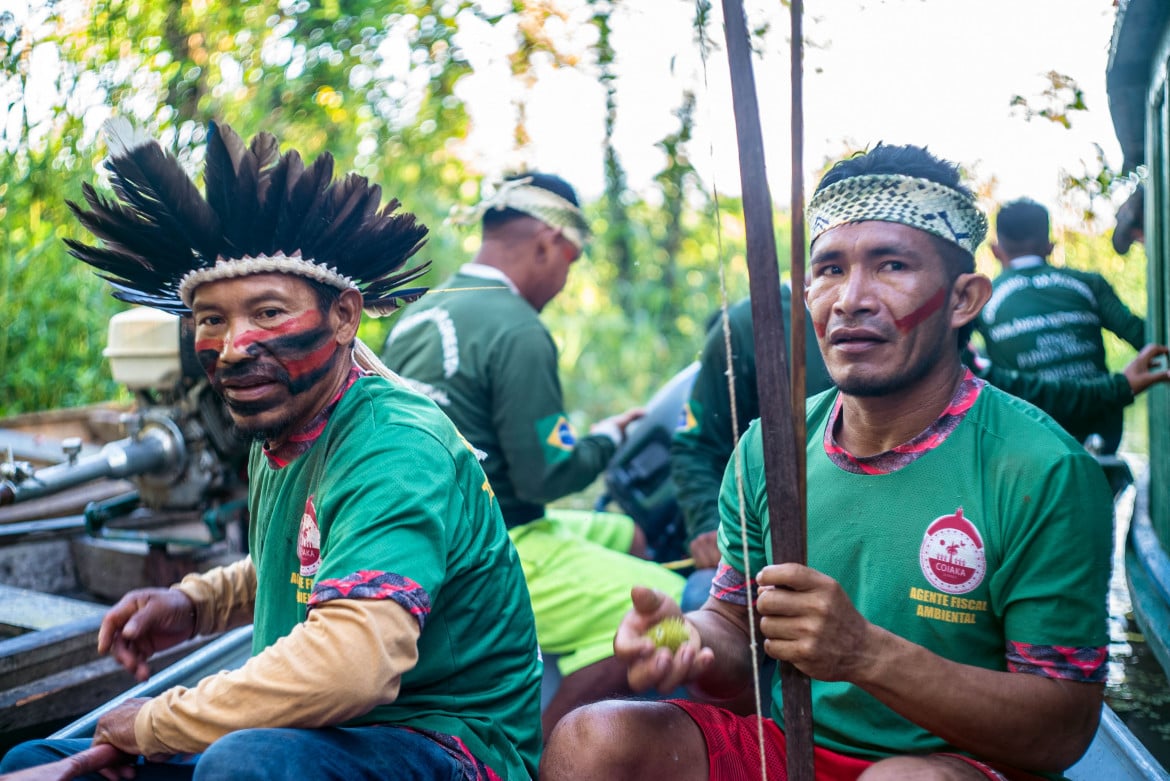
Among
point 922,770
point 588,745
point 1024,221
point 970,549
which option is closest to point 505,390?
point 588,745

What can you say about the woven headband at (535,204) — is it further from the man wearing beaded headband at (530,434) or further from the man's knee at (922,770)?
the man's knee at (922,770)

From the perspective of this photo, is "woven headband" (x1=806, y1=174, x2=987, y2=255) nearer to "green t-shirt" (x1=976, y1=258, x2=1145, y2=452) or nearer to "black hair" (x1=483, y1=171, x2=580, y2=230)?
"black hair" (x1=483, y1=171, x2=580, y2=230)

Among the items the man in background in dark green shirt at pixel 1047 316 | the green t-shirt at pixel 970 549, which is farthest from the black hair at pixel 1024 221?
the green t-shirt at pixel 970 549

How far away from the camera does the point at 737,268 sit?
32.8 ft

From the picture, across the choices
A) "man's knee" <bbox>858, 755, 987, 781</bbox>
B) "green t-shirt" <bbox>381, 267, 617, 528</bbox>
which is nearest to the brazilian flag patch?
"green t-shirt" <bbox>381, 267, 617, 528</bbox>

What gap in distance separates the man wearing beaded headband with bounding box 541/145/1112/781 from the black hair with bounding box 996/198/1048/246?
3264 millimetres

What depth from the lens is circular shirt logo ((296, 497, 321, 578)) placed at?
6.77 feet

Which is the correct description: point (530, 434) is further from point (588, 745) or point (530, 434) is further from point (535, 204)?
point (588, 745)

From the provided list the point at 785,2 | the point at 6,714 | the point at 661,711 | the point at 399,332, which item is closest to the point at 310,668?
the point at 661,711

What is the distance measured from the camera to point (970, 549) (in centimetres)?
184

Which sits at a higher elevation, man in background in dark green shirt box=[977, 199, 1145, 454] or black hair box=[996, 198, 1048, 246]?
black hair box=[996, 198, 1048, 246]

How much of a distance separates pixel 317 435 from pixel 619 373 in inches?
270

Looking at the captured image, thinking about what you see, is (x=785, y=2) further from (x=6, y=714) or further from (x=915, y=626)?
(x=6, y=714)

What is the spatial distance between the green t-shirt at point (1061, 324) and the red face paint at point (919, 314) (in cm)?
306
